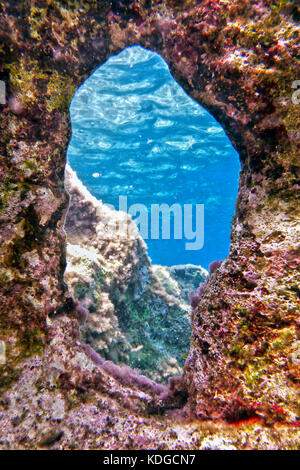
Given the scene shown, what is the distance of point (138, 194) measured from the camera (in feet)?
91.0

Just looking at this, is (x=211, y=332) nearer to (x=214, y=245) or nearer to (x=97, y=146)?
(x=97, y=146)

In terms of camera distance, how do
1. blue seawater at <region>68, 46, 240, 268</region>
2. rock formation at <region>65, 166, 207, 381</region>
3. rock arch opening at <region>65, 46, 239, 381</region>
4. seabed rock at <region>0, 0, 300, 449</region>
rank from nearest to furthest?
seabed rock at <region>0, 0, 300, 449</region>, rock formation at <region>65, 166, 207, 381</region>, rock arch opening at <region>65, 46, 239, 381</region>, blue seawater at <region>68, 46, 240, 268</region>

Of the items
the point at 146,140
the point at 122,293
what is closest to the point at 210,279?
the point at 122,293

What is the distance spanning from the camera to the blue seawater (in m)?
12.9

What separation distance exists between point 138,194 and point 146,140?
9.99 m

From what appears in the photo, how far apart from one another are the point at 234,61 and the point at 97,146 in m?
17.0

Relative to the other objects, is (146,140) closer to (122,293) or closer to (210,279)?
(122,293)

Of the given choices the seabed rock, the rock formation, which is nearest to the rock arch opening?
the rock formation

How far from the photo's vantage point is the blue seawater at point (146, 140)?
1292 cm

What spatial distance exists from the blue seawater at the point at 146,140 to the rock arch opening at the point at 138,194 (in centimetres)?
7

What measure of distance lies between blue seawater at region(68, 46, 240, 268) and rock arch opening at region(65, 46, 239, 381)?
7cm

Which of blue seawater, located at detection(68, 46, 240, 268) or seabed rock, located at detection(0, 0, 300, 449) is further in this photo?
blue seawater, located at detection(68, 46, 240, 268)

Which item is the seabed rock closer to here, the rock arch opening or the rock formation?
the rock arch opening

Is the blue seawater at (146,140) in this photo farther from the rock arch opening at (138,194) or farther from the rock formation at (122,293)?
the rock formation at (122,293)
